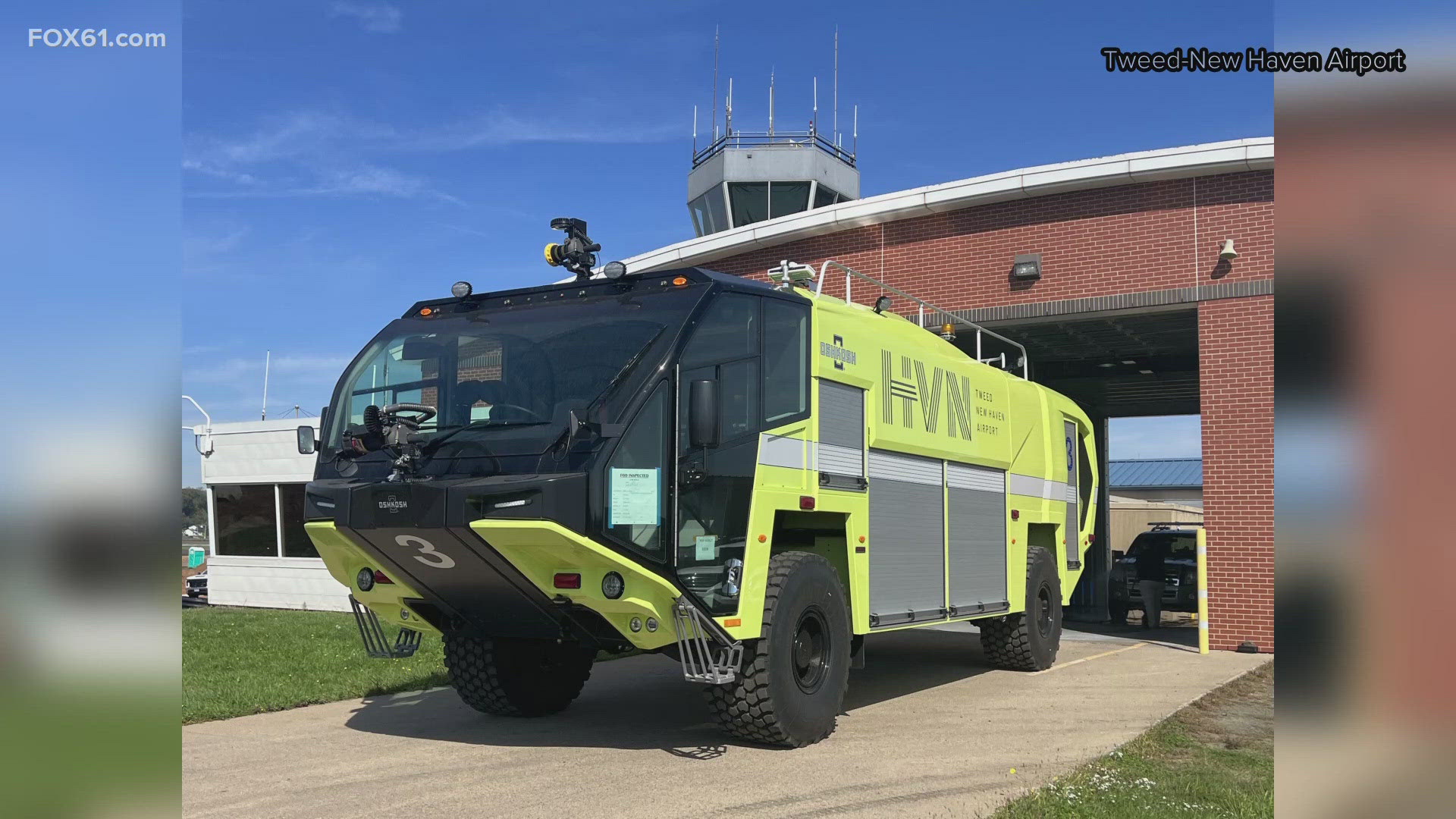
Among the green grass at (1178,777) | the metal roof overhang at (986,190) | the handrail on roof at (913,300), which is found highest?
the metal roof overhang at (986,190)

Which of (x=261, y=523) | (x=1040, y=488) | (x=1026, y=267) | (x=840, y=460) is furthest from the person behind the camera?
(x=261, y=523)

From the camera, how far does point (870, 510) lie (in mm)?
9430

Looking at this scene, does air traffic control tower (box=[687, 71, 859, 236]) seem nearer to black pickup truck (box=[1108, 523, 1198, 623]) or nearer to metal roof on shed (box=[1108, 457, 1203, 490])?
black pickup truck (box=[1108, 523, 1198, 623])

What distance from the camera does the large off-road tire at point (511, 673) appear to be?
9773 millimetres

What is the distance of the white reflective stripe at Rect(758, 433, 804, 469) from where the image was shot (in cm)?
816

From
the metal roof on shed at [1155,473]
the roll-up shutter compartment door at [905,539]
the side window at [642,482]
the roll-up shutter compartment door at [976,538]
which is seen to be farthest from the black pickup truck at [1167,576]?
the metal roof on shed at [1155,473]

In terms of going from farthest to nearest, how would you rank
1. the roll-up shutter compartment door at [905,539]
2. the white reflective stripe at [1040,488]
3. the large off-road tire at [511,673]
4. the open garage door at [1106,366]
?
the open garage door at [1106,366] < the white reflective stripe at [1040,488] < the large off-road tire at [511,673] < the roll-up shutter compartment door at [905,539]

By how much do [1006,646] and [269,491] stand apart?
17.1 m

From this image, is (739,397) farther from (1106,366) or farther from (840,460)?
(1106,366)

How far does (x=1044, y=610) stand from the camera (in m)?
13.5

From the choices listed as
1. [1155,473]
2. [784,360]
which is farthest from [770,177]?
[1155,473]

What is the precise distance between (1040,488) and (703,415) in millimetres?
7057

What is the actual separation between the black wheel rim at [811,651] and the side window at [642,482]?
5.20 ft

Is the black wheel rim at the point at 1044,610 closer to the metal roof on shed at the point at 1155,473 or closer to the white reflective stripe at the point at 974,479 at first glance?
the white reflective stripe at the point at 974,479
